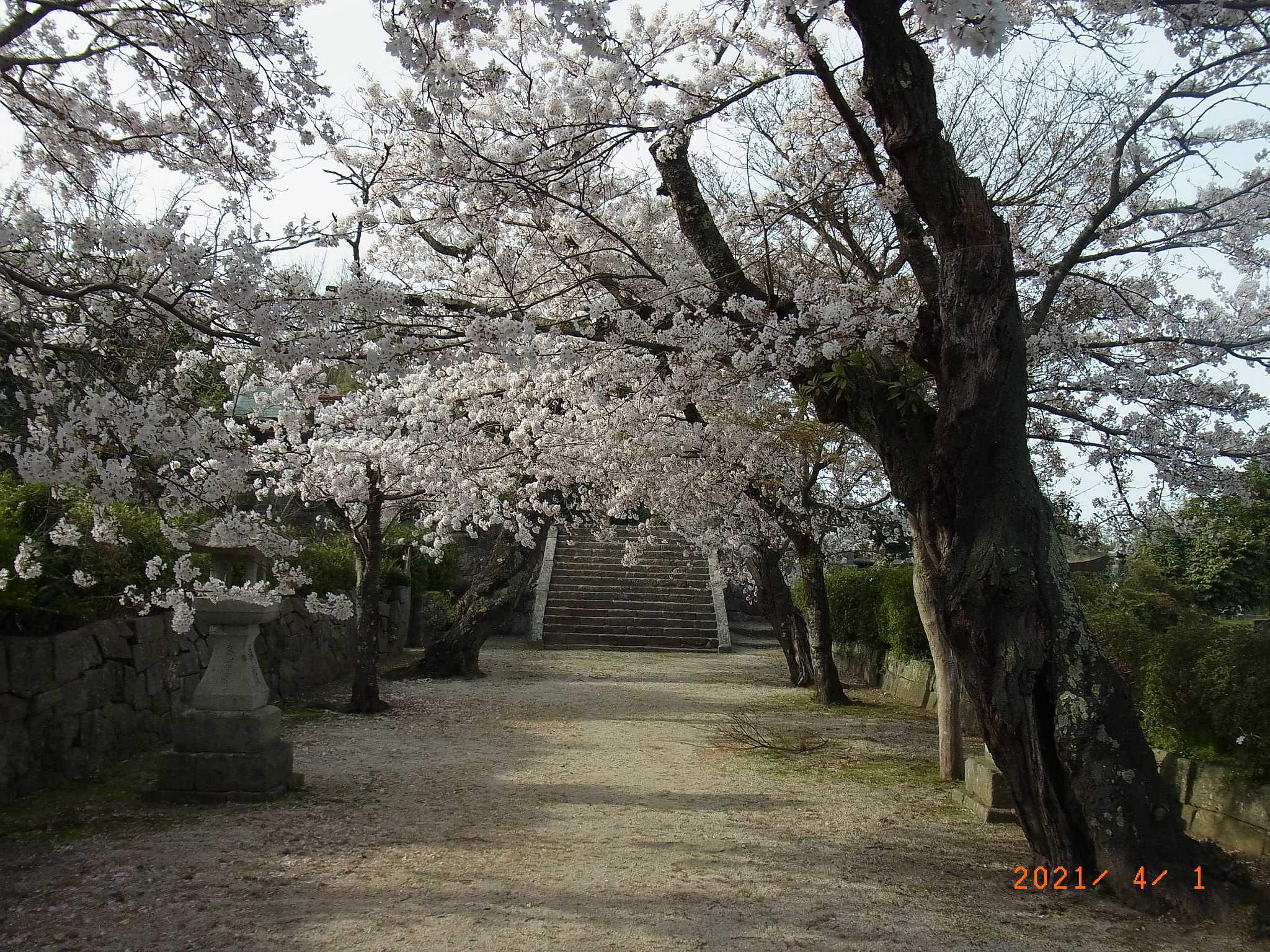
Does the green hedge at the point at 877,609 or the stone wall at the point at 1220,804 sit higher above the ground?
the green hedge at the point at 877,609

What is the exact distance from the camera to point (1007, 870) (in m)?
4.62

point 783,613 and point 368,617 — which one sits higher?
point 783,613

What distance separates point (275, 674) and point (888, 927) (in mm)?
7340

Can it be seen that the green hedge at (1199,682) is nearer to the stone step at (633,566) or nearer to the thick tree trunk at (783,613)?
the thick tree trunk at (783,613)

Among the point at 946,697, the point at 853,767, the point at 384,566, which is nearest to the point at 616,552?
the point at 384,566

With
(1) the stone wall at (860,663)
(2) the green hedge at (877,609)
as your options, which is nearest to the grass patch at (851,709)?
(2) the green hedge at (877,609)

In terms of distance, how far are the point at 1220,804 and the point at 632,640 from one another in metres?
12.6

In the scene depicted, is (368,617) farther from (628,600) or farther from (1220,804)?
(628,600)

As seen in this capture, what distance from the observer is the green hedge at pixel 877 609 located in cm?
1140

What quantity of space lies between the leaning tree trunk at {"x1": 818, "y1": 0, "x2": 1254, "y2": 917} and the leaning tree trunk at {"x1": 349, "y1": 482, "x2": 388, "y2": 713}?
6255mm

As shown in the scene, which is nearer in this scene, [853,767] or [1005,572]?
[1005,572]

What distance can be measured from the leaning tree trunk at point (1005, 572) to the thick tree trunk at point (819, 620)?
6150 millimetres

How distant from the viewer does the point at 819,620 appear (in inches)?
432

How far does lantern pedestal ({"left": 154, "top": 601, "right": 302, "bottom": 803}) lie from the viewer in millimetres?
5504
